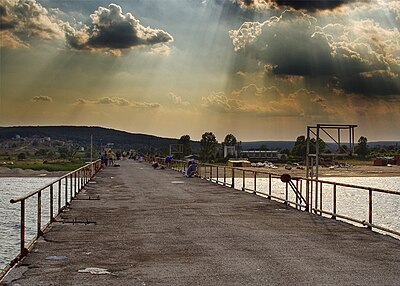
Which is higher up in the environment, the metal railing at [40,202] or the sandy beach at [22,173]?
the metal railing at [40,202]

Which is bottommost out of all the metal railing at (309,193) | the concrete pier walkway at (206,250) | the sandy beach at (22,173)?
the sandy beach at (22,173)

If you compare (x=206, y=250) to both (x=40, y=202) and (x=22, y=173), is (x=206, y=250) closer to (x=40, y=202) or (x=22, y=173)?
(x=40, y=202)

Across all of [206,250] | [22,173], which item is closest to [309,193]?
[206,250]

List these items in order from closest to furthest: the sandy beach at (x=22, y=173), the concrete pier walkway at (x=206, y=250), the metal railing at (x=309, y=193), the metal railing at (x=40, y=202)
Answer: the concrete pier walkway at (x=206, y=250) < the metal railing at (x=40, y=202) < the metal railing at (x=309, y=193) < the sandy beach at (x=22, y=173)

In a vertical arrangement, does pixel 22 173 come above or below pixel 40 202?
below

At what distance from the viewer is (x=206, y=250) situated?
35.1ft

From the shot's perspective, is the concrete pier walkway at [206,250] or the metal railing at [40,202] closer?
the concrete pier walkway at [206,250]

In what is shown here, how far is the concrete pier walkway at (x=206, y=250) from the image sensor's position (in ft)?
28.1

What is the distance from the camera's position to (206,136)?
646 ft

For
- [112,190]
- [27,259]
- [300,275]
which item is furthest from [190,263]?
[112,190]

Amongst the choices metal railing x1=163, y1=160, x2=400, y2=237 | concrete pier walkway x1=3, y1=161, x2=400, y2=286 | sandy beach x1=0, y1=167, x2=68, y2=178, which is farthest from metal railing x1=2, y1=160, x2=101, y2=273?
sandy beach x1=0, y1=167, x2=68, y2=178

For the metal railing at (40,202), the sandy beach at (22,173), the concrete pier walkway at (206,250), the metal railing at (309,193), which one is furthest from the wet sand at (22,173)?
the concrete pier walkway at (206,250)

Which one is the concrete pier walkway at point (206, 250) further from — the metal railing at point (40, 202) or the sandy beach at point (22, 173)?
the sandy beach at point (22, 173)

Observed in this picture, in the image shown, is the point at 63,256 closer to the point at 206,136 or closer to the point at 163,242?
the point at 163,242
